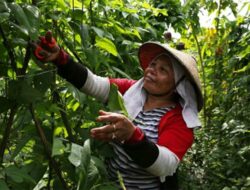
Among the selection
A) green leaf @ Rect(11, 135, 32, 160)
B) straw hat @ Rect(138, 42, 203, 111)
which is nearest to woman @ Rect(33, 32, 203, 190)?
straw hat @ Rect(138, 42, 203, 111)

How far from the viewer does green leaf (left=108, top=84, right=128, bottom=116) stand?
3.31 ft

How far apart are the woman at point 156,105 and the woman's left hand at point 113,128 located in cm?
15

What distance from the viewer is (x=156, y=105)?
4.74 feet

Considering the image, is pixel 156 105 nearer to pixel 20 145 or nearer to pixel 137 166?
pixel 137 166

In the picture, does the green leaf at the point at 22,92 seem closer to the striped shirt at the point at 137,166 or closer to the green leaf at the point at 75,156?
the green leaf at the point at 75,156

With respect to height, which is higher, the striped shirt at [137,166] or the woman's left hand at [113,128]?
the woman's left hand at [113,128]

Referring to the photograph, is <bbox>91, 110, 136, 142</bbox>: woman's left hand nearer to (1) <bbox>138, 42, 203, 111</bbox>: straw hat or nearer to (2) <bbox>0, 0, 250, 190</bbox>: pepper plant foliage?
(2) <bbox>0, 0, 250, 190</bbox>: pepper plant foliage

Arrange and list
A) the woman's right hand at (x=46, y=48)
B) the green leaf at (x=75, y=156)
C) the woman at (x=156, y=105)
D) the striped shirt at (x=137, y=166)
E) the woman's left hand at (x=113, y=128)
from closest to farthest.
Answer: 1. the green leaf at (x=75, y=156)
2. the woman's left hand at (x=113, y=128)
3. the woman's right hand at (x=46, y=48)
4. the woman at (x=156, y=105)
5. the striped shirt at (x=137, y=166)

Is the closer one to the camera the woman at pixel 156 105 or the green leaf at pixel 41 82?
the green leaf at pixel 41 82

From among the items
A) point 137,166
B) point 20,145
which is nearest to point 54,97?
point 20,145

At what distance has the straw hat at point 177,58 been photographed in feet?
4.63

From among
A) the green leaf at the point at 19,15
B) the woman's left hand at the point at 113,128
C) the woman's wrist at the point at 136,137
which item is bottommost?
the woman's wrist at the point at 136,137

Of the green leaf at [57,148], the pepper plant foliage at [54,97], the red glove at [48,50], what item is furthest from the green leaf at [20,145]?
the red glove at [48,50]

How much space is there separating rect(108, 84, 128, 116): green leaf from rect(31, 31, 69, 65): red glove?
0.20 m
